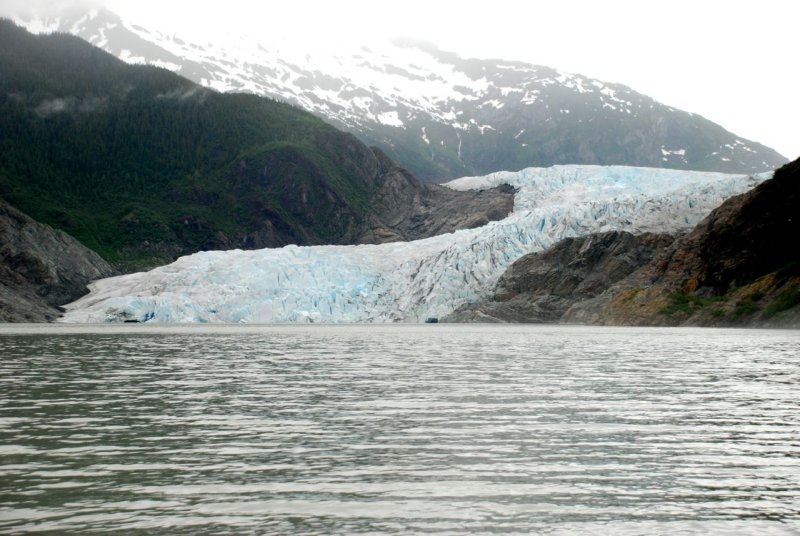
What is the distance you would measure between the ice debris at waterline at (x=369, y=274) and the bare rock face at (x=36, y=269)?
4.95 meters

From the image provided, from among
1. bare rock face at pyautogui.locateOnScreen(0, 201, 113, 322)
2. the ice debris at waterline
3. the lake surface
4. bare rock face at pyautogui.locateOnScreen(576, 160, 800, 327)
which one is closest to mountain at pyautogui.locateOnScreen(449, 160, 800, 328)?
bare rock face at pyautogui.locateOnScreen(576, 160, 800, 327)

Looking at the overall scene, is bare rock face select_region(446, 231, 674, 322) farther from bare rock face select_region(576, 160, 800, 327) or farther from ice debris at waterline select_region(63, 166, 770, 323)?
bare rock face select_region(576, 160, 800, 327)

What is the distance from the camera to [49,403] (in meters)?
22.8

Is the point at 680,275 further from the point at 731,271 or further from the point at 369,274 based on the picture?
the point at 369,274

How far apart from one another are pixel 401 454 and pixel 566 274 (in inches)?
4536

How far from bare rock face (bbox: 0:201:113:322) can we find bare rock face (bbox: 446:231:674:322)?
6395 cm

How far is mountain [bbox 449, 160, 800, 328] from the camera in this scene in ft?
308

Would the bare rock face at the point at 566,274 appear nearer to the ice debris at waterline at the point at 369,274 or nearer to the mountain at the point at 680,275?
the mountain at the point at 680,275

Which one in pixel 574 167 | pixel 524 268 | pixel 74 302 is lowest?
pixel 74 302

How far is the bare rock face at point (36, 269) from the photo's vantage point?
404 ft

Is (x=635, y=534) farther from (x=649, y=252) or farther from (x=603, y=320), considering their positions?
(x=649, y=252)

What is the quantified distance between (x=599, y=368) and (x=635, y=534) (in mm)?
26202

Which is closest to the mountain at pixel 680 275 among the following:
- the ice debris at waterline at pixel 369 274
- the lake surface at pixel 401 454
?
the ice debris at waterline at pixel 369 274

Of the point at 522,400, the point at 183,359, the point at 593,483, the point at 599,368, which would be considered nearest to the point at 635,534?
the point at 593,483
